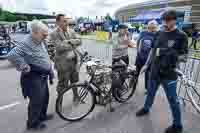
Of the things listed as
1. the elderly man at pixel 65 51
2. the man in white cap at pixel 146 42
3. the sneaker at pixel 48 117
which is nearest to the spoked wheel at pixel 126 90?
the man in white cap at pixel 146 42

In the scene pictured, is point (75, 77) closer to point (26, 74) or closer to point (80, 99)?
point (80, 99)

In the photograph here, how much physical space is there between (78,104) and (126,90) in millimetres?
1053

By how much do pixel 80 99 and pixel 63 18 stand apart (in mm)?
1358

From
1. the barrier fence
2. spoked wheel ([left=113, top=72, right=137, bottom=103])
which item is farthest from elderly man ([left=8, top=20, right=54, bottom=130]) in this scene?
the barrier fence

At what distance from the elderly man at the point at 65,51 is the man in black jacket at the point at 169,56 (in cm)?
131

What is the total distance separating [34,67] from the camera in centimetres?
218

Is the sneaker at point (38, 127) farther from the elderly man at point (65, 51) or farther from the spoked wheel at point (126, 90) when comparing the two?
the spoked wheel at point (126, 90)

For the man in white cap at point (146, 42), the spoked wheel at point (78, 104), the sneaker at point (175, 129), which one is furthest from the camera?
the man in white cap at point (146, 42)

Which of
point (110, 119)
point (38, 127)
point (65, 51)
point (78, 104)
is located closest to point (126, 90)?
point (110, 119)

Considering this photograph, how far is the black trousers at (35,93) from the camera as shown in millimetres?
2219

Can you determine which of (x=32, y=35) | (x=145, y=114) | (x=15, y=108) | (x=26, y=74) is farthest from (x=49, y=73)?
(x=145, y=114)

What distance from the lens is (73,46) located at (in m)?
2.80

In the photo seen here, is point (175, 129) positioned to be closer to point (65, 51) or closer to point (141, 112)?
point (141, 112)

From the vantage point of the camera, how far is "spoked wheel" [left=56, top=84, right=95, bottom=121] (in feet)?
8.51
